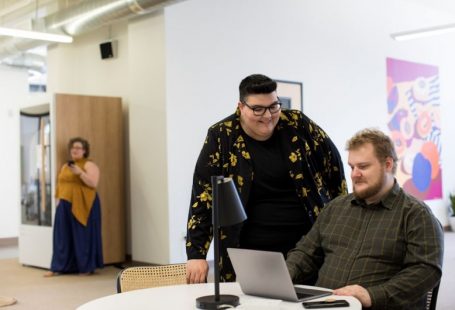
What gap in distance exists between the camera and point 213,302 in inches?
Answer: 75.9

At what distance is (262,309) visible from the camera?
1873mm

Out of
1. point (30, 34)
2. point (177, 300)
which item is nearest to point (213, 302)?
point (177, 300)

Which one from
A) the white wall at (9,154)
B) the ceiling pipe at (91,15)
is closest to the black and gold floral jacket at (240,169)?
the ceiling pipe at (91,15)

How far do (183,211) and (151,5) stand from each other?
2.22 meters

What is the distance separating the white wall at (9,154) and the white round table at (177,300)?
Result: 8.44 m

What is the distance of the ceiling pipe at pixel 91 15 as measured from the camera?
6242 millimetres

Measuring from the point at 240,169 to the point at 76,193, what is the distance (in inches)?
170

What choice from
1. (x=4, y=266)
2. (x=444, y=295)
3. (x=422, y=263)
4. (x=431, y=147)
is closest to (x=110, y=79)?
(x=4, y=266)

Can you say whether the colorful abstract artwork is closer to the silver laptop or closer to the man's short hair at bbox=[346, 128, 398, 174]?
the man's short hair at bbox=[346, 128, 398, 174]

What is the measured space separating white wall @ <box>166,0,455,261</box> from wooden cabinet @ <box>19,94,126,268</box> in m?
0.92

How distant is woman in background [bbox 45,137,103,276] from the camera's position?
6535 mm

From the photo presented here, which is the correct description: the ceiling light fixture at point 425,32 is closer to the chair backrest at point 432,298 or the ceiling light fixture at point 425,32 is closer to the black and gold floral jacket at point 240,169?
the black and gold floral jacket at point 240,169

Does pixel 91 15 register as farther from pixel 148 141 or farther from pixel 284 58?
pixel 284 58

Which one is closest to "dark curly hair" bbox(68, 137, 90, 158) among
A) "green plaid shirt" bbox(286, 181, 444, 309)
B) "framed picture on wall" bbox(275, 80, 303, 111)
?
"framed picture on wall" bbox(275, 80, 303, 111)
